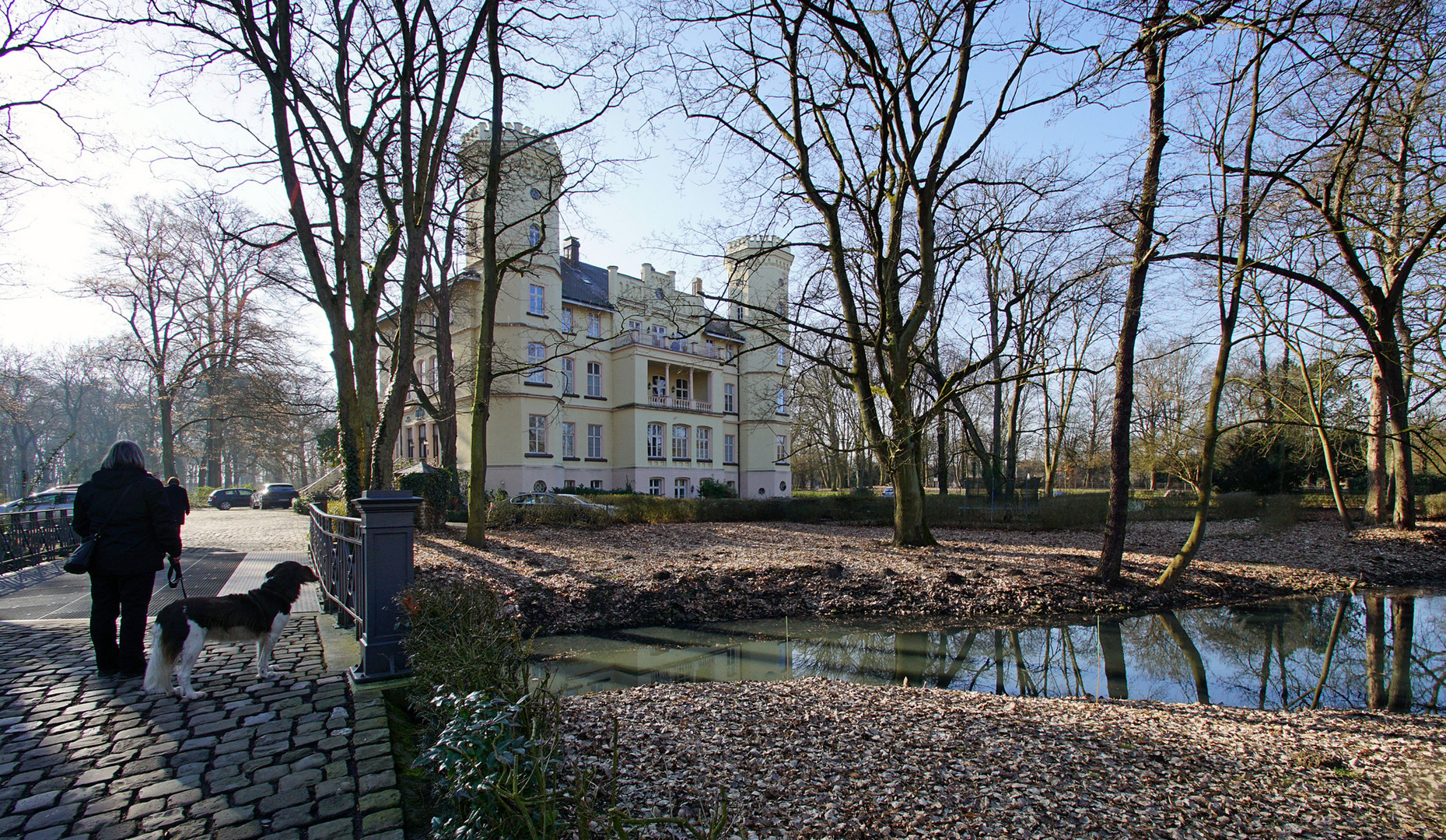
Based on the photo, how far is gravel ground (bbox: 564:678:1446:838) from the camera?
3113 millimetres

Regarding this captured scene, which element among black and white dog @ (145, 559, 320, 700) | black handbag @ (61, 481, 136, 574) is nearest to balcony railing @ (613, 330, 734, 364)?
black handbag @ (61, 481, 136, 574)

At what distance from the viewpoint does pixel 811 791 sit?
3316 millimetres

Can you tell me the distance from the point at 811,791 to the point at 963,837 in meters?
0.72

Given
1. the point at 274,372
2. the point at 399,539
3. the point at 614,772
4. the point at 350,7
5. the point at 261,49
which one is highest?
the point at 350,7

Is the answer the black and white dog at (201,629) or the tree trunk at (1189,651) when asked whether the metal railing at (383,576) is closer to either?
the black and white dog at (201,629)

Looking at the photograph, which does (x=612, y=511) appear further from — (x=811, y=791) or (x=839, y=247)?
(x=811, y=791)

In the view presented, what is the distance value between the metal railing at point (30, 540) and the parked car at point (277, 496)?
19.4 meters

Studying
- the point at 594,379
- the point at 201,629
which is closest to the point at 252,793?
the point at 201,629

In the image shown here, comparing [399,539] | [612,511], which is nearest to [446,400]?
[612,511]

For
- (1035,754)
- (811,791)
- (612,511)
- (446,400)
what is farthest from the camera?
(612,511)

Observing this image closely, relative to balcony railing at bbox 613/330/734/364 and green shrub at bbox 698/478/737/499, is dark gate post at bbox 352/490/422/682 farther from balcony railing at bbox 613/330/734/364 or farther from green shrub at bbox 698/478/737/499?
green shrub at bbox 698/478/737/499

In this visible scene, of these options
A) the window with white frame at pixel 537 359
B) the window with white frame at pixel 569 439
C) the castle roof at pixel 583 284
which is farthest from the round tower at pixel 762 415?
the window with white frame at pixel 537 359

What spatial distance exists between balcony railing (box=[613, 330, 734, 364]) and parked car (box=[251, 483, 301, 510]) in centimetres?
1681

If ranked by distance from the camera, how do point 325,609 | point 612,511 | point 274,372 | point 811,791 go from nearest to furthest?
point 811,791 → point 325,609 → point 612,511 → point 274,372
